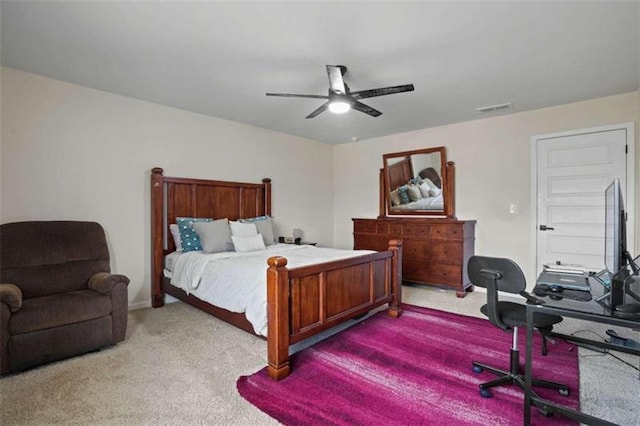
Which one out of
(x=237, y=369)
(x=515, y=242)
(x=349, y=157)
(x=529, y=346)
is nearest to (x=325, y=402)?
(x=237, y=369)

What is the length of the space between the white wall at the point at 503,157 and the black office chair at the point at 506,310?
263cm

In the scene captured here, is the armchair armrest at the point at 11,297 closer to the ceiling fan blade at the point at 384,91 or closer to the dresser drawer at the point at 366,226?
the ceiling fan blade at the point at 384,91

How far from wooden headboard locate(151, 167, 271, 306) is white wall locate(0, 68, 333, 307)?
0.12m

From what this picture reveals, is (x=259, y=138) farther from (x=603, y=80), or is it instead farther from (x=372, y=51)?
(x=603, y=80)

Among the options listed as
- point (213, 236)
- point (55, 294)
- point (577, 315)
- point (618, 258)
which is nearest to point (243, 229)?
point (213, 236)

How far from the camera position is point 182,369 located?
2.36m

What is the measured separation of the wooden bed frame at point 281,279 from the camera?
2271mm

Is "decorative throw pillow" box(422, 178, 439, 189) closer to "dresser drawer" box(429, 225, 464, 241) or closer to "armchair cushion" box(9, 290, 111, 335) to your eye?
"dresser drawer" box(429, 225, 464, 241)

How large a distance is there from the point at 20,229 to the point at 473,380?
3.93 metres

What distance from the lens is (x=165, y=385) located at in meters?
2.14

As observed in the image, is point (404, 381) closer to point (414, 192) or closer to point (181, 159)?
point (414, 192)

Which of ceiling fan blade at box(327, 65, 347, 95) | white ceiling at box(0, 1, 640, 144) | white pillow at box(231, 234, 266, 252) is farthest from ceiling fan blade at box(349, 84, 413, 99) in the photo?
white pillow at box(231, 234, 266, 252)

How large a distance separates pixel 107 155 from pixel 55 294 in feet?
5.12

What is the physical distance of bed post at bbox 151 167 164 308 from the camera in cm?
379
